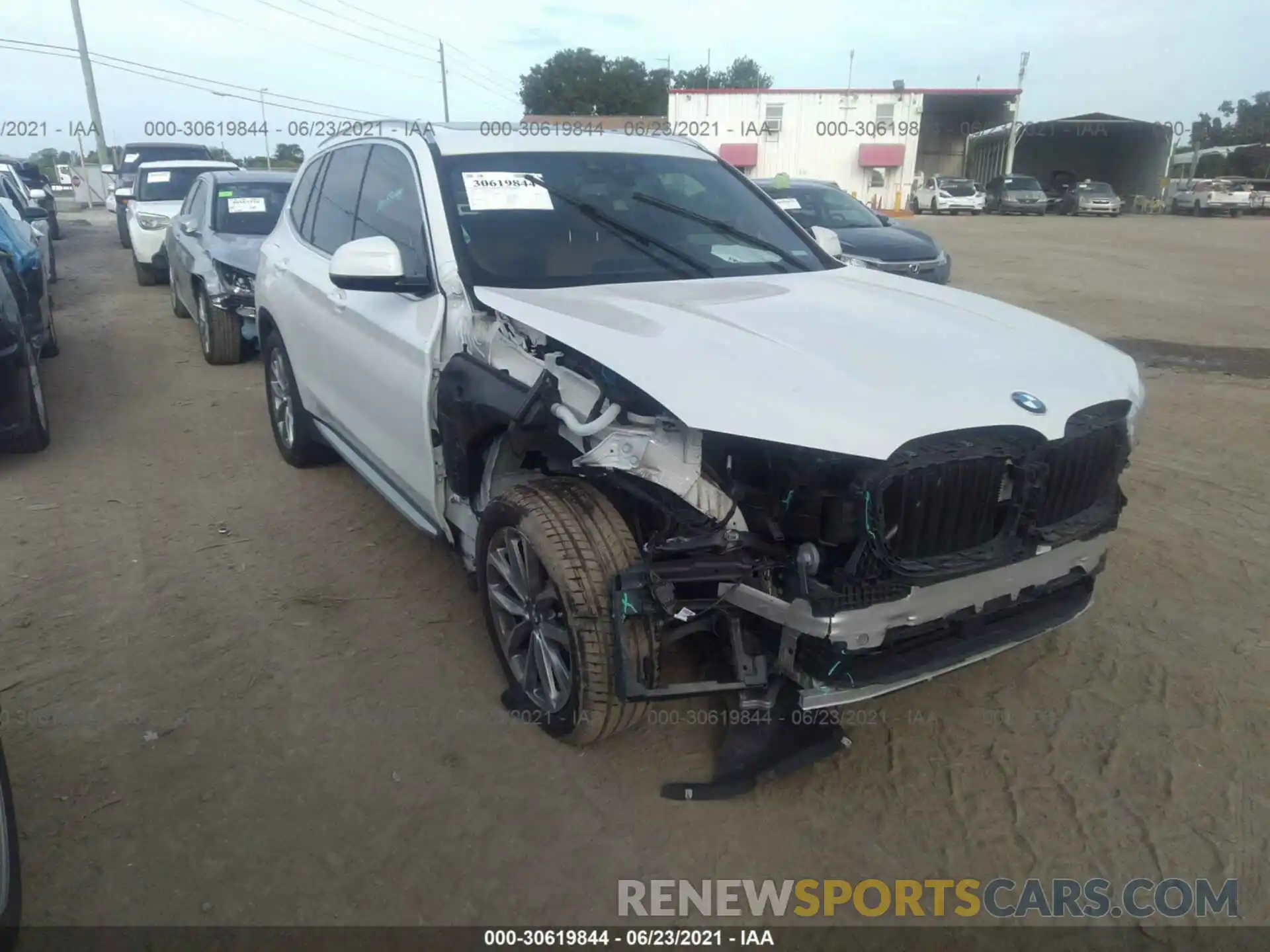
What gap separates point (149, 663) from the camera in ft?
11.4

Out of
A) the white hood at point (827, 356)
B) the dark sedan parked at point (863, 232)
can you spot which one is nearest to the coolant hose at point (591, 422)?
the white hood at point (827, 356)

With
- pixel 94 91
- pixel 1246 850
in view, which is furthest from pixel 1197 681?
pixel 94 91

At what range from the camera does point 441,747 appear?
3.01 metres

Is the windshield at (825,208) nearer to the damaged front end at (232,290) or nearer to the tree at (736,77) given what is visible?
the damaged front end at (232,290)

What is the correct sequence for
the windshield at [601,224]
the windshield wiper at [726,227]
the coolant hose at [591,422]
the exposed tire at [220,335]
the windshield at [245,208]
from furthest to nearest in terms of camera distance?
1. the windshield at [245,208]
2. the exposed tire at [220,335]
3. the windshield wiper at [726,227]
4. the windshield at [601,224]
5. the coolant hose at [591,422]

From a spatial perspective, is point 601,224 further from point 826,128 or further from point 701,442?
point 826,128

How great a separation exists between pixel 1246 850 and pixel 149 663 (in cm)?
367

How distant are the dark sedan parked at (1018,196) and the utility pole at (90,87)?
30822mm

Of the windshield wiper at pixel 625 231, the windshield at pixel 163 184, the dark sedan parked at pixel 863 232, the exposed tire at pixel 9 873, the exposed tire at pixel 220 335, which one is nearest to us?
the exposed tire at pixel 9 873

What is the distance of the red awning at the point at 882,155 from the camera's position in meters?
41.3

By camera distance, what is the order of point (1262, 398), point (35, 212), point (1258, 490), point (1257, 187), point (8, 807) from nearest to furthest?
point (8, 807) < point (1258, 490) < point (1262, 398) < point (35, 212) < point (1257, 187)

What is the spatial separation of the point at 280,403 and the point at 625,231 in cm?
282

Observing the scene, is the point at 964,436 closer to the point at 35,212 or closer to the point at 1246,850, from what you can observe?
the point at 1246,850

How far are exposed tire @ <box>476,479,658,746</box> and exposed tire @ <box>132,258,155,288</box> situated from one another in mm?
12109
